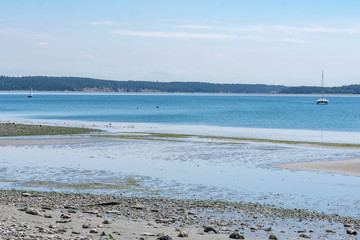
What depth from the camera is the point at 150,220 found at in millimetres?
17766

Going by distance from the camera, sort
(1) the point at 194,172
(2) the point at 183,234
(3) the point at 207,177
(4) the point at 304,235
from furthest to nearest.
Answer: (1) the point at 194,172, (3) the point at 207,177, (4) the point at 304,235, (2) the point at 183,234

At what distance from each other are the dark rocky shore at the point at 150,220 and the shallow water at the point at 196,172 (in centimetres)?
205

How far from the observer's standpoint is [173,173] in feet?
98.3

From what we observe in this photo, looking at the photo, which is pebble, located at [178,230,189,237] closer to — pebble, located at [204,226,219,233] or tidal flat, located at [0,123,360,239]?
pebble, located at [204,226,219,233]

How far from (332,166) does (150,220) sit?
19.1m

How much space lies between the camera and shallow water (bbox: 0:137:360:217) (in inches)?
934

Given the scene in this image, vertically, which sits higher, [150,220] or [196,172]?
[150,220]

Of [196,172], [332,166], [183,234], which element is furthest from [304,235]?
[332,166]

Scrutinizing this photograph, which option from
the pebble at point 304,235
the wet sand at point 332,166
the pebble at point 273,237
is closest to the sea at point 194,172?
the wet sand at point 332,166

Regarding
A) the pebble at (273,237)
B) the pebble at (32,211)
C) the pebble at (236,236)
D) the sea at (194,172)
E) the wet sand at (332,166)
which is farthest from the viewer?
the wet sand at (332,166)

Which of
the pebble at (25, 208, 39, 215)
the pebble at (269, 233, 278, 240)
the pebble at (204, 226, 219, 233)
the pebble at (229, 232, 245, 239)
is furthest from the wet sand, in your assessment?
the pebble at (25, 208, 39, 215)

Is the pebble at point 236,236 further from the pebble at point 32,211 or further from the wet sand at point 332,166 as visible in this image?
the wet sand at point 332,166

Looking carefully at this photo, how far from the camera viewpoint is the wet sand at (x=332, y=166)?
31906 millimetres

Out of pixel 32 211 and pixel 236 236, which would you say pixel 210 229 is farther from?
pixel 32 211
